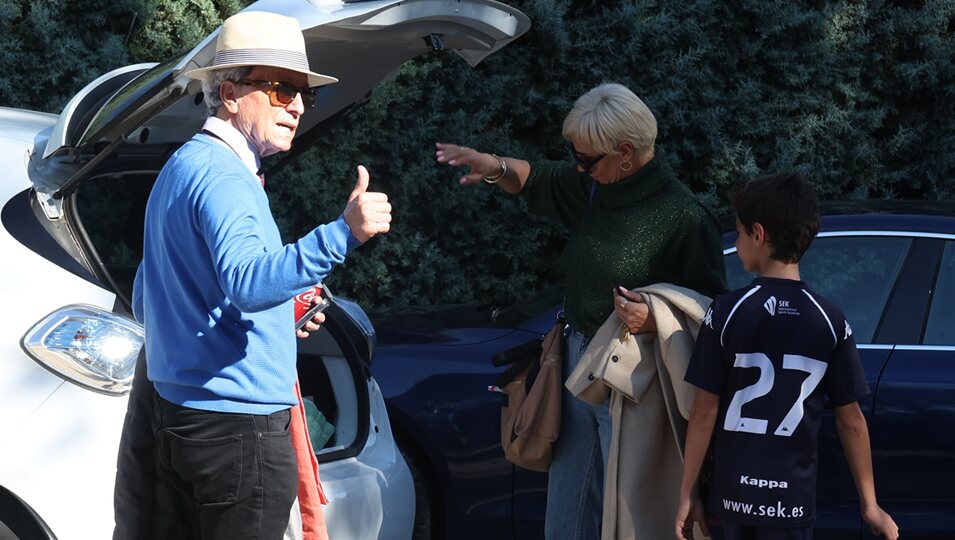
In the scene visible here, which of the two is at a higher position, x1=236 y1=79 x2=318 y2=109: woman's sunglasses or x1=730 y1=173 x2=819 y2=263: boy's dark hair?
x1=236 y1=79 x2=318 y2=109: woman's sunglasses

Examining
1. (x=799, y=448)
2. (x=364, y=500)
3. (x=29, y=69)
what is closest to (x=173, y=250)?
(x=364, y=500)

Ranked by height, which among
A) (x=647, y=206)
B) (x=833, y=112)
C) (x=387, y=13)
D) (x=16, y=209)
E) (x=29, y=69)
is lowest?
(x=833, y=112)

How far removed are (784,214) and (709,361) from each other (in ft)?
1.34

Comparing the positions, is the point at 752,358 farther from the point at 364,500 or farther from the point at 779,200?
the point at 364,500

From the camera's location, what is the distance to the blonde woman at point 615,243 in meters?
3.44

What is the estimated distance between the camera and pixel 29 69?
20.9 feet

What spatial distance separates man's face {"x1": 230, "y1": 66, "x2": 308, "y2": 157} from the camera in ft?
8.73

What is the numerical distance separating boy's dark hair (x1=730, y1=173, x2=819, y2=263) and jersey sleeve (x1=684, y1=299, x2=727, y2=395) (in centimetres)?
21

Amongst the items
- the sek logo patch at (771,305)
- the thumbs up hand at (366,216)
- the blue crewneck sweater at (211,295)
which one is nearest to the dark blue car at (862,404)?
the sek logo patch at (771,305)

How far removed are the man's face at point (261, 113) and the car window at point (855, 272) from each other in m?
2.27

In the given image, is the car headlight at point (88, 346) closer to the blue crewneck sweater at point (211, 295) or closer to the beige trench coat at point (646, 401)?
the blue crewneck sweater at point (211, 295)

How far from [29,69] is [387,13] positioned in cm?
386

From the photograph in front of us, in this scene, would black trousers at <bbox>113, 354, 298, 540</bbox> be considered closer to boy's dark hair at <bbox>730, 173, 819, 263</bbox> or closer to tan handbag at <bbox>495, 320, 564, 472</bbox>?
tan handbag at <bbox>495, 320, 564, 472</bbox>

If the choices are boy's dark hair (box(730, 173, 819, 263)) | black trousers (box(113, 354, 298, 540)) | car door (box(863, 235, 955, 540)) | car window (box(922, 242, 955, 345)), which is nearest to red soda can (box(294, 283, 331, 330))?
black trousers (box(113, 354, 298, 540))
